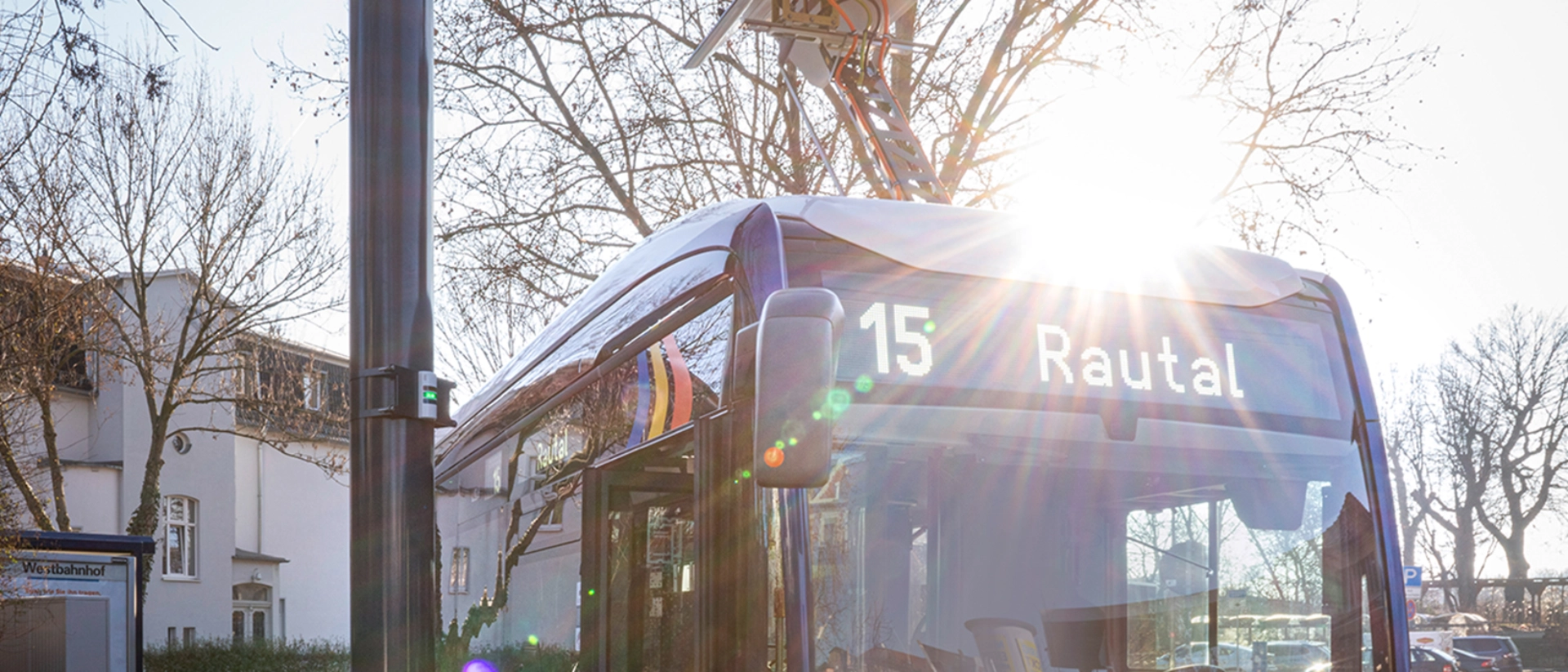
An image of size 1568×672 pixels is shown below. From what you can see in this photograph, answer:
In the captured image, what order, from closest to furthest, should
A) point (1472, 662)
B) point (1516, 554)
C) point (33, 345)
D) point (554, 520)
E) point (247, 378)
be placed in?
Result: point (554, 520)
point (33, 345)
point (247, 378)
point (1472, 662)
point (1516, 554)

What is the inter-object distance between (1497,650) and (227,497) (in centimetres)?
3149

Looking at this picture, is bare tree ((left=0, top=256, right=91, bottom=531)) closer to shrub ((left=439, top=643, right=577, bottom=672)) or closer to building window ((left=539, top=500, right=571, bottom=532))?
shrub ((left=439, top=643, right=577, bottom=672))

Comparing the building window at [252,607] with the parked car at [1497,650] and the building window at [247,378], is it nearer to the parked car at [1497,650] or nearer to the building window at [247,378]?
the building window at [247,378]

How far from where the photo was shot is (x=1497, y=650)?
2959cm

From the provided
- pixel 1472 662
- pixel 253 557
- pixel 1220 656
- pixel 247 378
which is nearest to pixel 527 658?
pixel 1220 656

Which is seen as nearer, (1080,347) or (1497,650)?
(1080,347)

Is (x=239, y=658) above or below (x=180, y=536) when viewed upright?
below

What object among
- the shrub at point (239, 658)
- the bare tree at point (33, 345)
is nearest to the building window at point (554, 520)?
the bare tree at point (33, 345)

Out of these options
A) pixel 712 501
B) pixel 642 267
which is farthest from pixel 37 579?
pixel 712 501

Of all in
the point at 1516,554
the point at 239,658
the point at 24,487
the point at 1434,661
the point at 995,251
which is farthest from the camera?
the point at 1516,554

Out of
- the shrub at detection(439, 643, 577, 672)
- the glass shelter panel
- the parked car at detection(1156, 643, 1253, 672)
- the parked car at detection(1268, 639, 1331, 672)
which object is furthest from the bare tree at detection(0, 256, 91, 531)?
the parked car at detection(1268, 639, 1331, 672)

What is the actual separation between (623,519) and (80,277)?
16811 mm

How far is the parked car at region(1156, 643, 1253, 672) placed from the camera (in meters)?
3.62

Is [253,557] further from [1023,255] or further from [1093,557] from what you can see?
[1093,557]
